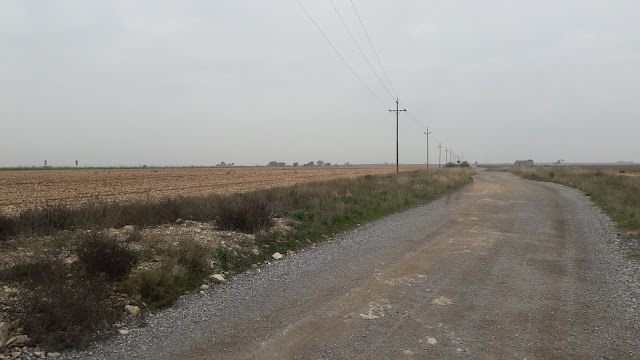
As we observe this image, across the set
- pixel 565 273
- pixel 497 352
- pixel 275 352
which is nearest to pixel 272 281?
pixel 275 352

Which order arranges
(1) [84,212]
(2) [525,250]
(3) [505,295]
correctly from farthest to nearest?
(1) [84,212] < (2) [525,250] < (3) [505,295]

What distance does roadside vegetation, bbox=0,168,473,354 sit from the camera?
15.0ft

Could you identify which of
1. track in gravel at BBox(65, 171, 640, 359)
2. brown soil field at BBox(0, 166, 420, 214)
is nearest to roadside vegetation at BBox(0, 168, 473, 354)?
track in gravel at BBox(65, 171, 640, 359)

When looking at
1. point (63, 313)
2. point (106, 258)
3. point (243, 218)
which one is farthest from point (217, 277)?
point (243, 218)

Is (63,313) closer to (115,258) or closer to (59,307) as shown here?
(59,307)

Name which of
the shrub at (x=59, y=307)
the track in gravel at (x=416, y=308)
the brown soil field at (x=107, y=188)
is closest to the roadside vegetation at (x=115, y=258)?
the shrub at (x=59, y=307)

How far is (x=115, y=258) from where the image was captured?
20.2 ft

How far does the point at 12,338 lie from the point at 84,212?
6843 mm

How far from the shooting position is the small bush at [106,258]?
5980 millimetres

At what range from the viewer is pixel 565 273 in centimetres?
708

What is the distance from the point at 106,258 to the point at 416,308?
16.6 feet

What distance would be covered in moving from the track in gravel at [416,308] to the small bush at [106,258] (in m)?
1.29

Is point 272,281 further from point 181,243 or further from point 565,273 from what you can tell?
point 565,273

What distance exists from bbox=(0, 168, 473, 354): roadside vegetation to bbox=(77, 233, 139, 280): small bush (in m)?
0.02
